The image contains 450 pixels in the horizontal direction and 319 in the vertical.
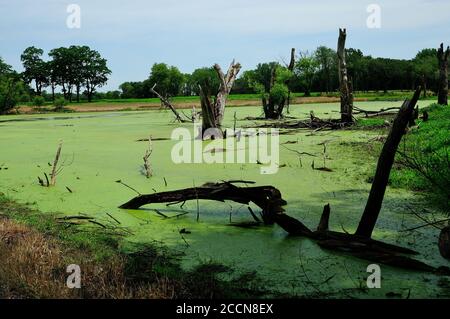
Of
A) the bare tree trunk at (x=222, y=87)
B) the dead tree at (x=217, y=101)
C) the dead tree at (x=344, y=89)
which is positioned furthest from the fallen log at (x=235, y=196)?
the dead tree at (x=344, y=89)

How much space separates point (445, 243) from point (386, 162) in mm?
725

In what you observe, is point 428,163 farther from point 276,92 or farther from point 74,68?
point 74,68

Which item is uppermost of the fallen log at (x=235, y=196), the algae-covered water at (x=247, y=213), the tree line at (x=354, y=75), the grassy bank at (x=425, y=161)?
the tree line at (x=354, y=75)

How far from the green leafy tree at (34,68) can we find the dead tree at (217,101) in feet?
174

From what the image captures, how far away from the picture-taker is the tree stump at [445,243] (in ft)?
11.4

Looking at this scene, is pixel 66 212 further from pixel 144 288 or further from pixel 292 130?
pixel 292 130

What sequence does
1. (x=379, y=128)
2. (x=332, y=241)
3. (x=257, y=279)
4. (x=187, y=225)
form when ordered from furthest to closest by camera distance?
(x=379, y=128) → (x=187, y=225) → (x=332, y=241) → (x=257, y=279)

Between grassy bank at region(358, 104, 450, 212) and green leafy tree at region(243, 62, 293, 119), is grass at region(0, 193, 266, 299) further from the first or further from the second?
green leafy tree at region(243, 62, 293, 119)

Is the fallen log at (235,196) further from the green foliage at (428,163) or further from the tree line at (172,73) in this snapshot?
the tree line at (172,73)

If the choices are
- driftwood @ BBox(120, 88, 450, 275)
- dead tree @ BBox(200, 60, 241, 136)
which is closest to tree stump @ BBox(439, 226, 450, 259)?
driftwood @ BBox(120, 88, 450, 275)

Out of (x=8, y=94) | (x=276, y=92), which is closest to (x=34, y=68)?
(x=8, y=94)

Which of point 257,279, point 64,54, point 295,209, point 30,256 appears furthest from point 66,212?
point 64,54

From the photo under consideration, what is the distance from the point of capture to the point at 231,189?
4.75 metres

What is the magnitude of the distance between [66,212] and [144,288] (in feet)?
9.04
